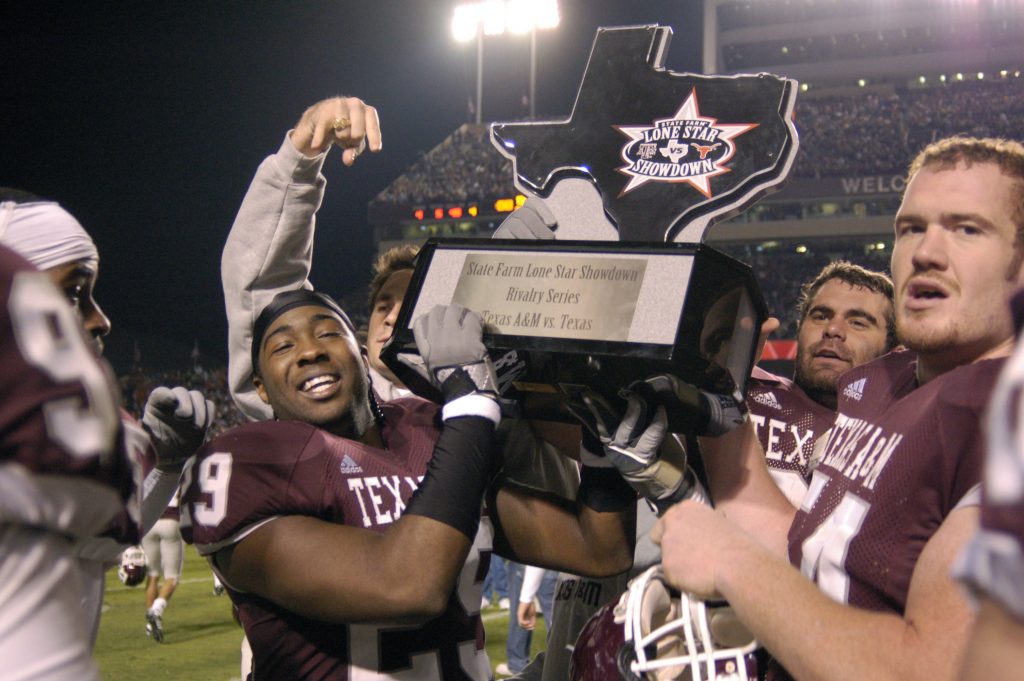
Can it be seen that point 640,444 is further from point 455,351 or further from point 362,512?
point 362,512

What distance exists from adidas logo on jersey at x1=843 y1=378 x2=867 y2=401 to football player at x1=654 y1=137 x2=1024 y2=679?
0.05 meters

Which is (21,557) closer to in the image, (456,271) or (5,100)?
(456,271)

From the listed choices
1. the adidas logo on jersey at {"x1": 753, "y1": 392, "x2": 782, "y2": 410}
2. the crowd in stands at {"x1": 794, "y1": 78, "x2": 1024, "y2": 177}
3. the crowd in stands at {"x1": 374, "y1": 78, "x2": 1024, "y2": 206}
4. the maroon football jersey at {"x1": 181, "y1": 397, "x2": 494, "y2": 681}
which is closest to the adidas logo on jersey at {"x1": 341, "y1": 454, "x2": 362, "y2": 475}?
the maroon football jersey at {"x1": 181, "y1": 397, "x2": 494, "y2": 681}

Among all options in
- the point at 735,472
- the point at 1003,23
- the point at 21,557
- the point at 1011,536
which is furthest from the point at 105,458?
the point at 1003,23

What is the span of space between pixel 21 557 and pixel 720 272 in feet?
3.39

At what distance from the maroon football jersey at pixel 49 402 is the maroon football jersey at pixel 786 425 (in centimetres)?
227

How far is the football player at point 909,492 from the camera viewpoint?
108 cm

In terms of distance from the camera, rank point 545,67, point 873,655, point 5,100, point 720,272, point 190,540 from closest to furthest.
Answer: point 873,655 → point 720,272 → point 190,540 → point 5,100 → point 545,67

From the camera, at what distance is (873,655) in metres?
1.08

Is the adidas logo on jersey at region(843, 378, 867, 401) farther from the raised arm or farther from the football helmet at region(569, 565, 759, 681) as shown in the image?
the raised arm

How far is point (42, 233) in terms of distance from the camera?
1456 mm

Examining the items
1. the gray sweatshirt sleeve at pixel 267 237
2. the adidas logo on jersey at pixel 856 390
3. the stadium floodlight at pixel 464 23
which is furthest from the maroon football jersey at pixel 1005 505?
the stadium floodlight at pixel 464 23

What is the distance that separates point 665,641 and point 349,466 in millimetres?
772

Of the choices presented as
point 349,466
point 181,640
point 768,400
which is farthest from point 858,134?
point 349,466
